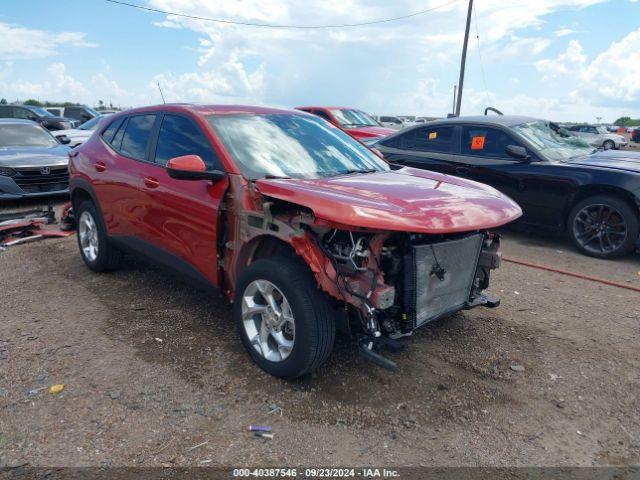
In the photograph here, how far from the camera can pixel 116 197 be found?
14.9 ft

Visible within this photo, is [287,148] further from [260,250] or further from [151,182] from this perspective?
[151,182]

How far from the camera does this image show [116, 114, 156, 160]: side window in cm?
427

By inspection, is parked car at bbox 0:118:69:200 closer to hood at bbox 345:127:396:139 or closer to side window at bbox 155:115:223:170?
side window at bbox 155:115:223:170

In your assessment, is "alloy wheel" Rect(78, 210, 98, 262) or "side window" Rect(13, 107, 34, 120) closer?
"alloy wheel" Rect(78, 210, 98, 262)

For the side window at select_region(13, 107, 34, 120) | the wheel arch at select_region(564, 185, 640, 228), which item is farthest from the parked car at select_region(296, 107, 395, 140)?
the side window at select_region(13, 107, 34, 120)

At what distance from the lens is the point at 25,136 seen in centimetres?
945

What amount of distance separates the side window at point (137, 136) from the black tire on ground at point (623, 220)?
195 inches

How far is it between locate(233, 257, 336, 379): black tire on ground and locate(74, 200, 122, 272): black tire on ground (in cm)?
250

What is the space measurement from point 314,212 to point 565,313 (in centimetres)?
283

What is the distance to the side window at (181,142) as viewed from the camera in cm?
354

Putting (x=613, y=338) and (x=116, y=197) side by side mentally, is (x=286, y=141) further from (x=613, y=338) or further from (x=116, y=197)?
(x=613, y=338)

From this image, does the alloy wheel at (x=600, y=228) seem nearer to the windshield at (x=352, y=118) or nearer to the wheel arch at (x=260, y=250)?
the wheel arch at (x=260, y=250)

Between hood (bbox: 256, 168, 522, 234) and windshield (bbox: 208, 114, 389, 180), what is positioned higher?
windshield (bbox: 208, 114, 389, 180)

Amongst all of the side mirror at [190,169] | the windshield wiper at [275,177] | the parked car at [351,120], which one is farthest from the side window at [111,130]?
the parked car at [351,120]
